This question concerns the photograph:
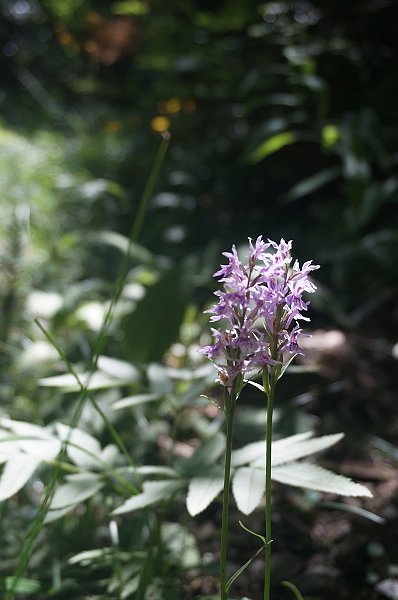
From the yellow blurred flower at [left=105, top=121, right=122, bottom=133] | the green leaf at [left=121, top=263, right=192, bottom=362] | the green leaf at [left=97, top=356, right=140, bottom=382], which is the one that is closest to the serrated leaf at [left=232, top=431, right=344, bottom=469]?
the green leaf at [left=97, top=356, right=140, bottom=382]

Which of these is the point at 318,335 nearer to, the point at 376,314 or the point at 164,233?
the point at 376,314

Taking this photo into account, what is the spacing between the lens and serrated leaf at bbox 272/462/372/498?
0.85 metres

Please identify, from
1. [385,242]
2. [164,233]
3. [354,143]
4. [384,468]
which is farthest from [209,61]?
[384,468]

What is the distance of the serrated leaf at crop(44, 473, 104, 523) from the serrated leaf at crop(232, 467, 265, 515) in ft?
0.71

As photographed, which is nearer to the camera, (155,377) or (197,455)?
(197,455)

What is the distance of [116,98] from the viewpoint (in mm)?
4570

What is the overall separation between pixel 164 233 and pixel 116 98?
86.1 inches

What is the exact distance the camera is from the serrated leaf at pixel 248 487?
34.4 inches

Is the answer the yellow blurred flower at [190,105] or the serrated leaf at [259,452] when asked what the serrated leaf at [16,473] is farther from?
the yellow blurred flower at [190,105]

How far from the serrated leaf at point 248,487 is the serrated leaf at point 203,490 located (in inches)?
1.0

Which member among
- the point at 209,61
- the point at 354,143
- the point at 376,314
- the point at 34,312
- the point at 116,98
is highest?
the point at 116,98

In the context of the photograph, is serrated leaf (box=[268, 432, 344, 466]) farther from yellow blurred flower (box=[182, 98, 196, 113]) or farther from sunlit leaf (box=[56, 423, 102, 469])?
yellow blurred flower (box=[182, 98, 196, 113])

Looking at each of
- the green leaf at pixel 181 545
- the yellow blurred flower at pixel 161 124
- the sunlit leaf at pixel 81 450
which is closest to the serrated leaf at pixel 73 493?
the sunlit leaf at pixel 81 450

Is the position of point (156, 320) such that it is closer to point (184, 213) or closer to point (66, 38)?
point (184, 213)
